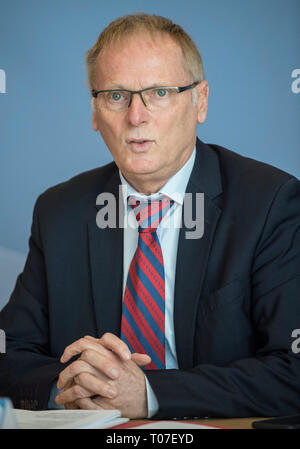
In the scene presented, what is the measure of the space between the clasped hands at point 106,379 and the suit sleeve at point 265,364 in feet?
0.15

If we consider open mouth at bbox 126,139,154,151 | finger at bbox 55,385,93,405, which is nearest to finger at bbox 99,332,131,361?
finger at bbox 55,385,93,405

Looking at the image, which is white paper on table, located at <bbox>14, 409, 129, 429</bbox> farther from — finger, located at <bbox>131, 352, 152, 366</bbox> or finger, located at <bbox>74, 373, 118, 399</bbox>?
finger, located at <bbox>131, 352, 152, 366</bbox>

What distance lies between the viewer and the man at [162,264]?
5.45ft

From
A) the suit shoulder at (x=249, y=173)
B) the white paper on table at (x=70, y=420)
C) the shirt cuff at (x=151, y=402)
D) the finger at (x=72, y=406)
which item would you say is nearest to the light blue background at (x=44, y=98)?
the suit shoulder at (x=249, y=173)

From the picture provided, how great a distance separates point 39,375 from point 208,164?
87 cm

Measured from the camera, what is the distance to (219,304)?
1.89m

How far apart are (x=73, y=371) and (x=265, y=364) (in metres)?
0.48

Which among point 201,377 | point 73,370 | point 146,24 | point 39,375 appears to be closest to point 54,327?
point 39,375

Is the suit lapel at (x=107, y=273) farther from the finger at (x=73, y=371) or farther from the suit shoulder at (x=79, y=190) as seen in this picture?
the finger at (x=73, y=371)

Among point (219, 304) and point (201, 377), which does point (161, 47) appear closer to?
point (219, 304)

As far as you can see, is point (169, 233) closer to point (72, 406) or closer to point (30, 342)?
point (30, 342)

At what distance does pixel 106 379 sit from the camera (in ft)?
5.29

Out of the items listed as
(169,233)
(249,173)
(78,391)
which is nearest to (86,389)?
(78,391)

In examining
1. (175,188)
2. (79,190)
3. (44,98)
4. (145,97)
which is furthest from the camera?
(44,98)
